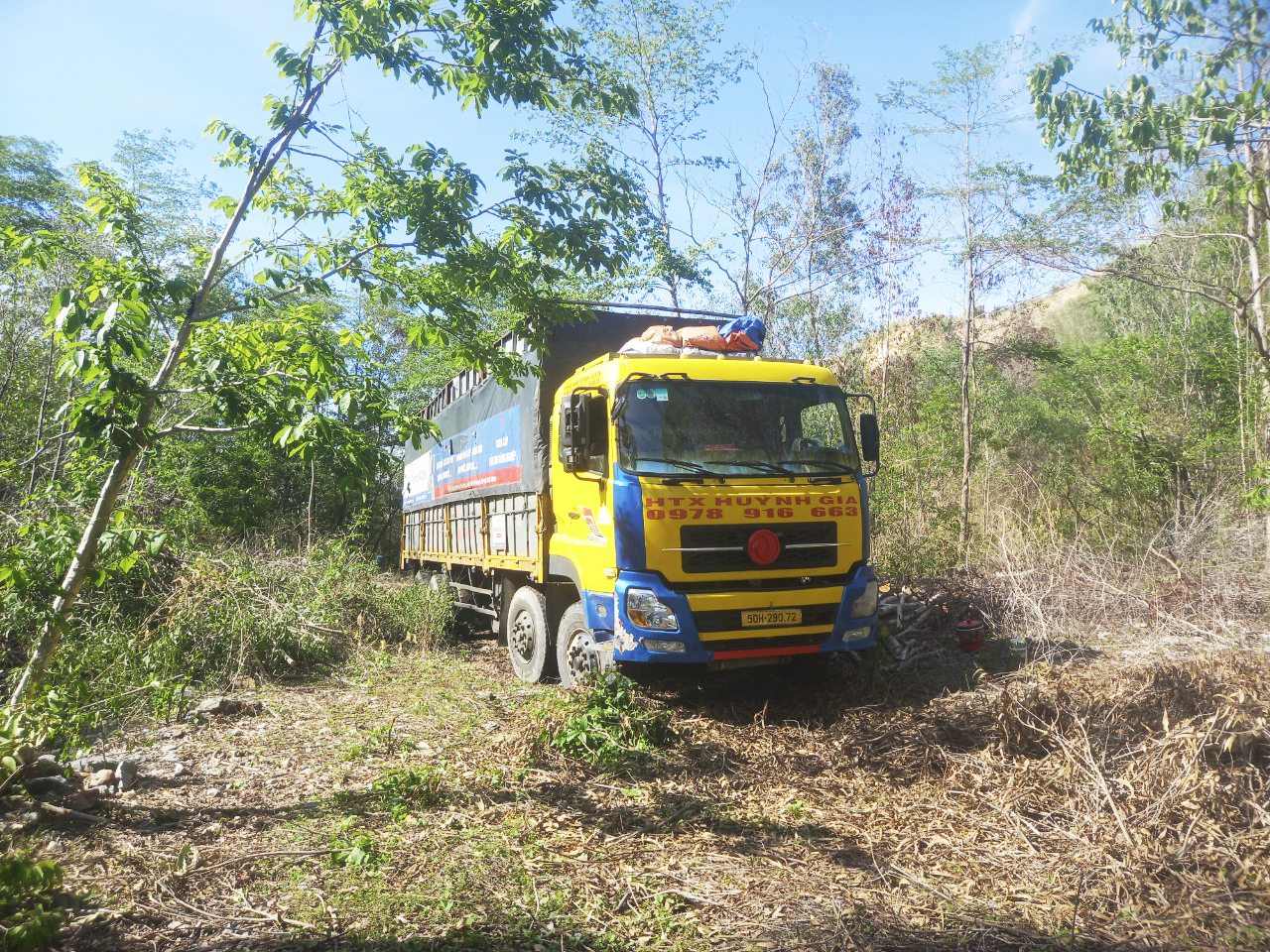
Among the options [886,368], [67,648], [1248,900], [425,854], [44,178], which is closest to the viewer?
[1248,900]

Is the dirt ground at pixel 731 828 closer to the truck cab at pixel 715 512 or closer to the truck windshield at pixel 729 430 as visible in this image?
the truck cab at pixel 715 512

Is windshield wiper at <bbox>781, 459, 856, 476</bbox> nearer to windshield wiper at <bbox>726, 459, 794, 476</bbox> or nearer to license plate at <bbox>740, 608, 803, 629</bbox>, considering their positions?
windshield wiper at <bbox>726, 459, 794, 476</bbox>

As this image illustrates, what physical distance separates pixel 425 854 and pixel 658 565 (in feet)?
7.95

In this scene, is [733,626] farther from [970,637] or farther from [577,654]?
[970,637]

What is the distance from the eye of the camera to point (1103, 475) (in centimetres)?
1288

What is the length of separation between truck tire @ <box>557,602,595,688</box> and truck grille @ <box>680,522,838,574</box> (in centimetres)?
127

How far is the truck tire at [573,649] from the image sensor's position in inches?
254

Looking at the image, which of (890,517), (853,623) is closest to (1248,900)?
(853,623)

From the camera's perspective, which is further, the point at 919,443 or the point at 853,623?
the point at 919,443

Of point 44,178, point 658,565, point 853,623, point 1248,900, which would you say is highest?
point 44,178

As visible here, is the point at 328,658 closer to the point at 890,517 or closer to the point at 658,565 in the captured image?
the point at 658,565

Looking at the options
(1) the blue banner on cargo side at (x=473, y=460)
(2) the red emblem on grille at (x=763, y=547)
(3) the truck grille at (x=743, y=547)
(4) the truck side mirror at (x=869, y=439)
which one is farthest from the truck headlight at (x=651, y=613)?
(1) the blue banner on cargo side at (x=473, y=460)

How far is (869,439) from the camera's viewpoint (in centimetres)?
648

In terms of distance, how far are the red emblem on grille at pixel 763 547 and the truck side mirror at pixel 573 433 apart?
140 cm
